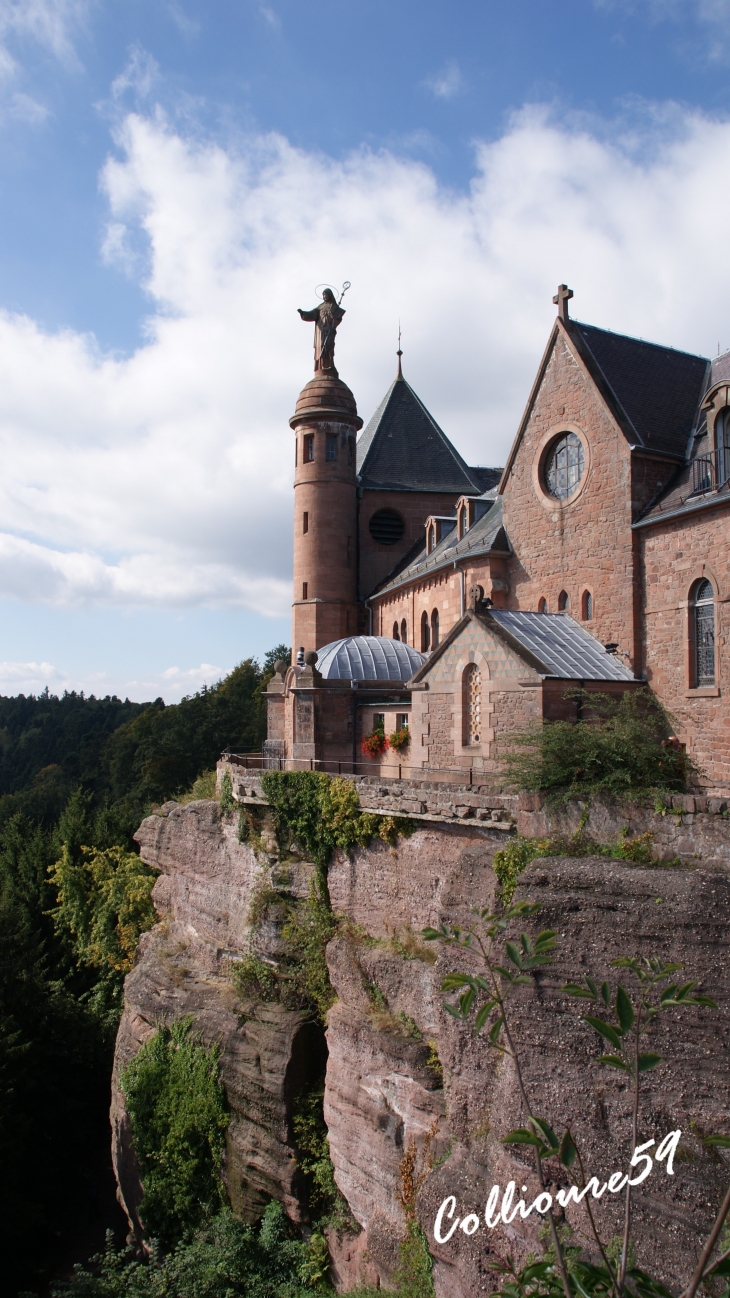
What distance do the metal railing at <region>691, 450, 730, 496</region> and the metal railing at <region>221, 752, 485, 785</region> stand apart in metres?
7.51

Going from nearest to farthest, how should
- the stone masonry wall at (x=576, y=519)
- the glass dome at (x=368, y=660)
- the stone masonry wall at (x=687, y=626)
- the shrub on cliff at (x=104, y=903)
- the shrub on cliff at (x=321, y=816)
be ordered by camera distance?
1. the stone masonry wall at (x=687, y=626)
2. the shrub on cliff at (x=321, y=816)
3. the stone masonry wall at (x=576, y=519)
4. the glass dome at (x=368, y=660)
5. the shrub on cliff at (x=104, y=903)

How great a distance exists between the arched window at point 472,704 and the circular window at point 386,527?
1864 centimetres

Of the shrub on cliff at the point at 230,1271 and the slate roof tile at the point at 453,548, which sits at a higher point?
the slate roof tile at the point at 453,548

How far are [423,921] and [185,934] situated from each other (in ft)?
37.0

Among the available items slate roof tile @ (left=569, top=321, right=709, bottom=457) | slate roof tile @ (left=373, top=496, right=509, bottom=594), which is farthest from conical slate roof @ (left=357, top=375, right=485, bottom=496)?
slate roof tile @ (left=569, top=321, right=709, bottom=457)

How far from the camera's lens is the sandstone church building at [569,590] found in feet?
55.6

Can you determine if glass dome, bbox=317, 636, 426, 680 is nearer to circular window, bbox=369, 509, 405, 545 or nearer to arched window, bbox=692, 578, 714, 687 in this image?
circular window, bbox=369, 509, 405, 545

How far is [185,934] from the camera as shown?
24.5m

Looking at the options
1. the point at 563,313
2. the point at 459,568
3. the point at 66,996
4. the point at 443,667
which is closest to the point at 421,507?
the point at 459,568

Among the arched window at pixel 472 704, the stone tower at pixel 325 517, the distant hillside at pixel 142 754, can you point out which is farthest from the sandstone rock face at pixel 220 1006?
the distant hillside at pixel 142 754

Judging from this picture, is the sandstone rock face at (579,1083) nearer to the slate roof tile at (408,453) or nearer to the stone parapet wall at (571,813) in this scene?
the stone parapet wall at (571,813)

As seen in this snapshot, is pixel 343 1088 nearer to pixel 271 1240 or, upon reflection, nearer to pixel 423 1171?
pixel 423 1171

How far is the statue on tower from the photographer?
35.2 meters

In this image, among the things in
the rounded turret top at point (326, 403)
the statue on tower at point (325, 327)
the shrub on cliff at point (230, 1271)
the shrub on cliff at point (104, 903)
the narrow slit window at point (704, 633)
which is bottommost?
the shrub on cliff at point (230, 1271)
